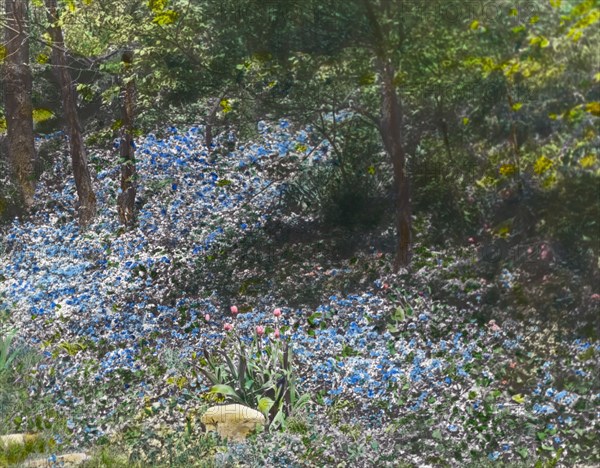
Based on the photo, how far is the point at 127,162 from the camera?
10.6 metres

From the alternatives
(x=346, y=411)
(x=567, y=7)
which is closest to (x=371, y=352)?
(x=346, y=411)

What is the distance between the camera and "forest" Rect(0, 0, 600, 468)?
657cm

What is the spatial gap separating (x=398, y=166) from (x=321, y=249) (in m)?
1.12

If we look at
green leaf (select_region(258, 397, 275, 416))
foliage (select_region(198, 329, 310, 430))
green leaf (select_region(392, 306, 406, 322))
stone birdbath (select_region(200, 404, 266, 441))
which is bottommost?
stone birdbath (select_region(200, 404, 266, 441))

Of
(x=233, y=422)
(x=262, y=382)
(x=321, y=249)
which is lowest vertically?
(x=233, y=422)

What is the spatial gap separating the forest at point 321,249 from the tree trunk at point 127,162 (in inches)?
1.4

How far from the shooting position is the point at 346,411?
272 inches

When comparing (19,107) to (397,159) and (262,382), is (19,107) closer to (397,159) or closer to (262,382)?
(397,159)

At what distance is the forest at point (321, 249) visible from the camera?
6566 millimetres

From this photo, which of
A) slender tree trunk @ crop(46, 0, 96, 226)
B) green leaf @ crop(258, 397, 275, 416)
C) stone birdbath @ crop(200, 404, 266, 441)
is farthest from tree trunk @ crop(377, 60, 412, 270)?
slender tree trunk @ crop(46, 0, 96, 226)

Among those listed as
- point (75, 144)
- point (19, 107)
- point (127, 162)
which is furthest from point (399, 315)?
point (19, 107)

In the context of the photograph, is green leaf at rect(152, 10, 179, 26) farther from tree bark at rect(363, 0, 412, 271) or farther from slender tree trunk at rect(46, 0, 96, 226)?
slender tree trunk at rect(46, 0, 96, 226)

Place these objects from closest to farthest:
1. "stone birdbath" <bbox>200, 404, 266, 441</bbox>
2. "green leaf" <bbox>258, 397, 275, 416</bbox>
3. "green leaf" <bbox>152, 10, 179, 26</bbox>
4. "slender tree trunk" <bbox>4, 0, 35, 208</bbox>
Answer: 1. "stone birdbath" <bbox>200, 404, 266, 441</bbox>
2. "green leaf" <bbox>258, 397, 275, 416</bbox>
3. "green leaf" <bbox>152, 10, 179, 26</bbox>
4. "slender tree trunk" <bbox>4, 0, 35, 208</bbox>

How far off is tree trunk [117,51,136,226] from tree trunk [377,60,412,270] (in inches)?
120
